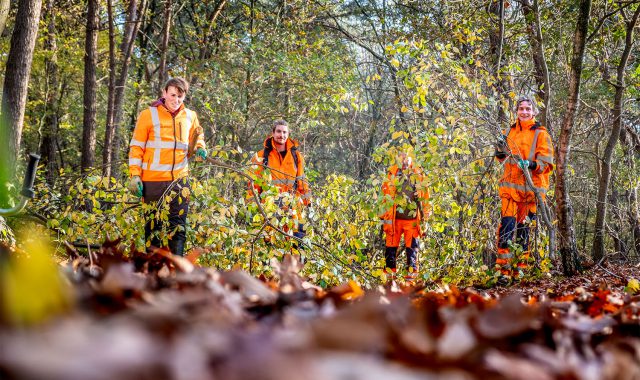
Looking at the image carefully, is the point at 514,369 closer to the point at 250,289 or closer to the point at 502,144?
the point at 250,289

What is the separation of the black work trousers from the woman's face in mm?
4196

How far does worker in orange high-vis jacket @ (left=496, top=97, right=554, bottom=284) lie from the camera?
23.9 ft

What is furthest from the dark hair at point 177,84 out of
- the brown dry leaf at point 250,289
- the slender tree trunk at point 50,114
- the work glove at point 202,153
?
the slender tree trunk at point 50,114

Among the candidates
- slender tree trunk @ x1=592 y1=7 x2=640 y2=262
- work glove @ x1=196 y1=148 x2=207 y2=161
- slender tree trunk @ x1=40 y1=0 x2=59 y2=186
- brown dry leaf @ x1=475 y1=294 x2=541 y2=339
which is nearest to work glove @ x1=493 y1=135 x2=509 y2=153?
slender tree trunk @ x1=592 y1=7 x2=640 y2=262

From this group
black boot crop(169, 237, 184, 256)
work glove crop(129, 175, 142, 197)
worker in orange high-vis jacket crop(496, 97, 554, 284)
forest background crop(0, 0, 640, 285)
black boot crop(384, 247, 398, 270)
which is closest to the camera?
black boot crop(169, 237, 184, 256)

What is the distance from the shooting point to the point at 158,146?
21.1 feet

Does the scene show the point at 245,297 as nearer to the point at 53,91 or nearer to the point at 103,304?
the point at 103,304

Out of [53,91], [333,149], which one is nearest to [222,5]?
[53,91]

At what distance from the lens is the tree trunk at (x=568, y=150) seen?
6051mm

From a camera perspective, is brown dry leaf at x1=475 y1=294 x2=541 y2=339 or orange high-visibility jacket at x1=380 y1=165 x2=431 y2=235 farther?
orange high-visibility jacket at x1=380 y1=165 x2=431 y2=235

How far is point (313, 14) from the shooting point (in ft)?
50.0

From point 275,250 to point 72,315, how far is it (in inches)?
178

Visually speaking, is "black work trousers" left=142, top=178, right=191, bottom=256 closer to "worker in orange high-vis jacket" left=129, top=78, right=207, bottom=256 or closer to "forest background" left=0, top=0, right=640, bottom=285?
"worker in orange high-vis jacket" left=129, top=78, right=207, bottom=256

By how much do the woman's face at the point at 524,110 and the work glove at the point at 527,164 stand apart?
0.60 meters
